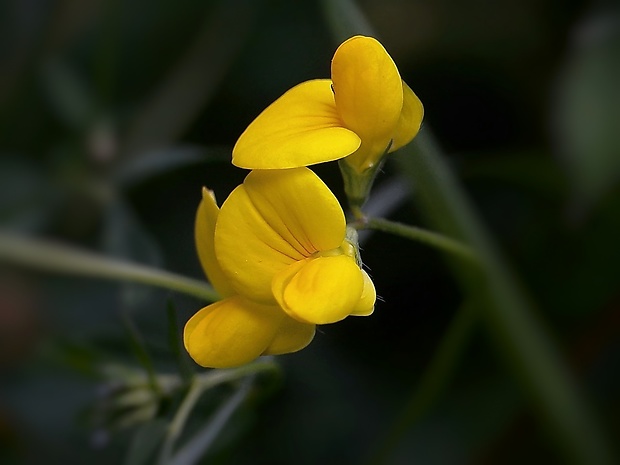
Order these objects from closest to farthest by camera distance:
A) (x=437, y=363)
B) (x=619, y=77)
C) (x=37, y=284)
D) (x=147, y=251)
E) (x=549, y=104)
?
(x=437, y=363) < (x=147, y=251) < (x=619, y=77) < (x=549, y=104) < (x=37, y=284)

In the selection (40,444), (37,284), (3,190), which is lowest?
(40,444)

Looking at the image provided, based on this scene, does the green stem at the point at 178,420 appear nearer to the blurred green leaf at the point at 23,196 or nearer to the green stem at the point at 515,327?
the green stem at the point at 515,327

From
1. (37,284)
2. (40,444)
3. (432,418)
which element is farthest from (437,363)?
(37,284)

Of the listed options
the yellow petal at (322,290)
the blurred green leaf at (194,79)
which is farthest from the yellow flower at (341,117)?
the blurred green leaf at (194,79)

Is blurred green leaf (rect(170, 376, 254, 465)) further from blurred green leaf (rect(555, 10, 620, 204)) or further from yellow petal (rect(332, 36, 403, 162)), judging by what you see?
blurred green leaf (rect(555, 10, 620, 204))

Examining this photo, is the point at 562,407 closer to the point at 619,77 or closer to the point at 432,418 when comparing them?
the point at 432,418

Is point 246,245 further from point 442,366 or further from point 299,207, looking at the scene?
point 442,366
